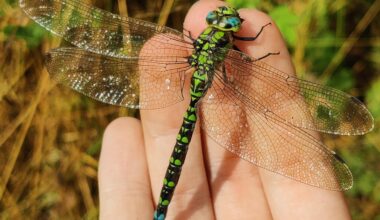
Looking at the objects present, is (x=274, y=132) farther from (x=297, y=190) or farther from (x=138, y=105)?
(x=138, y=105)

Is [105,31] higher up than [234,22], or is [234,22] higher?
[234,22]

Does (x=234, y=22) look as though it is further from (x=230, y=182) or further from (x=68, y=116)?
(x=68, y=116)

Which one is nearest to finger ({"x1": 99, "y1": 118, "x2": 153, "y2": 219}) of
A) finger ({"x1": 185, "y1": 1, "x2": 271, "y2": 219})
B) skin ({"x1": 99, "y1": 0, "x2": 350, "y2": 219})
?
skin ({"x1": 99, "y1": 0, "x2": 350, "y2": 219})

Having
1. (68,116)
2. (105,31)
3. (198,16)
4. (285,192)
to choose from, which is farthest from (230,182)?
(68,116)

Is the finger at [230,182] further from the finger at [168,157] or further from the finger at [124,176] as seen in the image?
the finger at [124,176]

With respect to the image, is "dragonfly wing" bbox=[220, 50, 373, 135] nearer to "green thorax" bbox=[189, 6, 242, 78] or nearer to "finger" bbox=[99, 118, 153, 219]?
"green thorax" bbox=[189, 6, 242, 78]

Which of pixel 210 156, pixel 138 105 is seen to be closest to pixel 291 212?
pixel 210 156

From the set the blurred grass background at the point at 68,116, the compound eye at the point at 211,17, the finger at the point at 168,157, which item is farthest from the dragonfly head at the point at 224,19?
the blurred grass background at the point at 68,116
